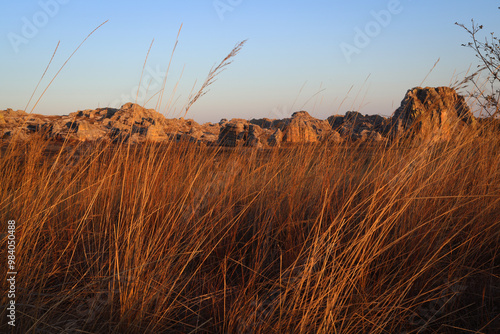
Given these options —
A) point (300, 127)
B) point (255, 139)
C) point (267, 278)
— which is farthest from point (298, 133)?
point (255, 139)

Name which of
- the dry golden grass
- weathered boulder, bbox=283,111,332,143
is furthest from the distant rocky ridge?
the dry golden grass

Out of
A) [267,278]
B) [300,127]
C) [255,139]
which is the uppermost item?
[300,127]

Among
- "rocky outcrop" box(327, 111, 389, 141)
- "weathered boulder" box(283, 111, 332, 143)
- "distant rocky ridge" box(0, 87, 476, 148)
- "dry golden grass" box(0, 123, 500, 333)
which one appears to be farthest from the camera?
"weathered boulder" box(283, 111, 332, 143)

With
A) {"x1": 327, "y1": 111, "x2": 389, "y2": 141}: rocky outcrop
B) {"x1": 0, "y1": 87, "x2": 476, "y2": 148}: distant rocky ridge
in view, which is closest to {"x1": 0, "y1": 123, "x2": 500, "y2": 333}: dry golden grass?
{"x1": 0, "y1": 87, "x2": 476, "y2": 148}: distant rocky ridge

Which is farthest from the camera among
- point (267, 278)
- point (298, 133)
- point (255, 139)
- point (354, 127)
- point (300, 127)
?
point (255, 139)

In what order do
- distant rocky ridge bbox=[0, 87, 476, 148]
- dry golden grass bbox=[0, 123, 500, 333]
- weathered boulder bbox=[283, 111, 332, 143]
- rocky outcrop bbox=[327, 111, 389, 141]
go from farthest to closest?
weathered boulder bbox=[283, 111, 332, 143], rocky outcrop bbox=[327, 111, 389, 141], distant rocky ridge bbox=[0, 87, 476, 148], dry golden grass bbox=[0, 123, 500, 333]

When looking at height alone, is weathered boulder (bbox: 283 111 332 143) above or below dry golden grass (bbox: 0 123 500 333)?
above

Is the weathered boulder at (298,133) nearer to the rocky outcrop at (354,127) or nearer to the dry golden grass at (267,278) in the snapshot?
the rocky outcrop at (354,127)

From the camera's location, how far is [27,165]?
2.25 m

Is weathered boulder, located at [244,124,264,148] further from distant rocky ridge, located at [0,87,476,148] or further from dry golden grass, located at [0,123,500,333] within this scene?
dry golden grass, located at [0,123,500,333]

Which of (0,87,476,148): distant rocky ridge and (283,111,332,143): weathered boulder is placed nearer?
(0,87,476,148): distant rocky ridge

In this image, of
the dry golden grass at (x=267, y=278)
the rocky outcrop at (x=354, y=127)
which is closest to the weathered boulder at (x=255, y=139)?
the rocky outcrop at (x=354, y=127)

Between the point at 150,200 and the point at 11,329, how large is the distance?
2.65 feet

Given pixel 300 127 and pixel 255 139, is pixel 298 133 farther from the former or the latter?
pixel 255 139
